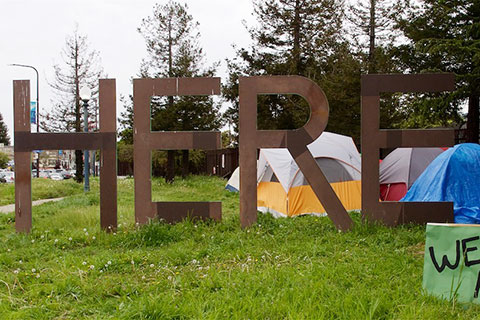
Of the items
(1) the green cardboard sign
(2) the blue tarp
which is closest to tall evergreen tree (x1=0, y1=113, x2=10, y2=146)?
(2) the blue tarp

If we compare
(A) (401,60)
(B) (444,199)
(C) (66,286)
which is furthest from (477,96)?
(C) (66,286)

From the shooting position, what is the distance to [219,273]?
13.2 feet

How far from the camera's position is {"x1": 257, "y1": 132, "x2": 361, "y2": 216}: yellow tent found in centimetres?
902

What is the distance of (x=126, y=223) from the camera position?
676 cm

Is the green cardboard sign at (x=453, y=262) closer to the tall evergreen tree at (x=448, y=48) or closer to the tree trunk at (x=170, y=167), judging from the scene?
the tall evergreen tree at (x=448, y=48)

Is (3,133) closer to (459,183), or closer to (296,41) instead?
(296,41)

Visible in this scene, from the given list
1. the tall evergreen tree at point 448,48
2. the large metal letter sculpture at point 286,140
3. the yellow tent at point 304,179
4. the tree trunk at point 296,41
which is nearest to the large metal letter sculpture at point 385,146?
the large metal letter sculpture at point 286,140

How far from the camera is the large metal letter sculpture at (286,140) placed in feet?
20.9

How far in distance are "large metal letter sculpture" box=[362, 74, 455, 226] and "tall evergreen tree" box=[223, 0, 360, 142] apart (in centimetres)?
1172

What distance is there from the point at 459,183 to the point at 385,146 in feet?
6.60

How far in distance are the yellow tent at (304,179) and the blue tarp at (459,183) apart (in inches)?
75.7

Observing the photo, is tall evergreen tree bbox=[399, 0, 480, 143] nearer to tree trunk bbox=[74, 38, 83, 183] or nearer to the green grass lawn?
the green grass lawn

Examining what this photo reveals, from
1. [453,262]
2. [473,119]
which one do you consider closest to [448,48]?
[473,119]

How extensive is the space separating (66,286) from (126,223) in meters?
2.98
